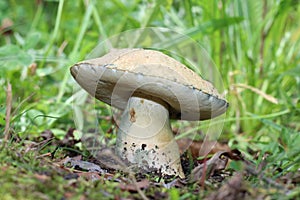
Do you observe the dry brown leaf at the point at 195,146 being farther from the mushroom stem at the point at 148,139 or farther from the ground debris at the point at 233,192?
the ground debris at the point at 233,192

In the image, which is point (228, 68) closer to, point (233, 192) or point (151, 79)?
point (151, 79)

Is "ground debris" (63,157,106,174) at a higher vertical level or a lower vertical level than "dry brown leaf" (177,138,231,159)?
higher

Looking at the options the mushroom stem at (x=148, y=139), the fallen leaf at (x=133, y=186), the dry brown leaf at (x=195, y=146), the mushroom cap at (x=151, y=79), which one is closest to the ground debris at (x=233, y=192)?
the fallen leaf at (x=133, y=186)

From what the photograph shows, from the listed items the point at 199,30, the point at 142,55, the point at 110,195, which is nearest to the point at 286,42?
the point at 199,30

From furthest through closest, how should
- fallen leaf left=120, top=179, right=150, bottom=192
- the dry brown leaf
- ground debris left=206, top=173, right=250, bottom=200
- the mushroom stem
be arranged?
the dry brown leaf
the mushroom stem
fallen leaf left=120, top=179, right=150, bottom=192
ground debris left=206, top=173, right=250, bottom=200

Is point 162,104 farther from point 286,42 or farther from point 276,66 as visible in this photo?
point 286,42

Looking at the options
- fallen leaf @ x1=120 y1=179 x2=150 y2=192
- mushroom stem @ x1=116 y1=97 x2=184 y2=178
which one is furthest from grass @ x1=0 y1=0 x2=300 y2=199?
fallen leaf @ x1=120 y1=179 x2=150 y2=192

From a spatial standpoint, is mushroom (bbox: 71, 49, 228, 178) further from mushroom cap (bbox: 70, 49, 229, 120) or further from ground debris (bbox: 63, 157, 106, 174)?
ground debris (bbox: 63, 157, 106, 174)
